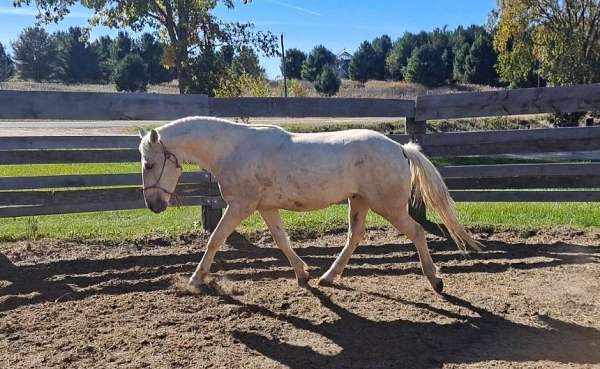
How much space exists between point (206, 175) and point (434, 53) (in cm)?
6590

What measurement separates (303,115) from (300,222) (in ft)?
5.42

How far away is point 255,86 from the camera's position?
1142 inches

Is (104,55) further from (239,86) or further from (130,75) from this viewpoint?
(239,86)

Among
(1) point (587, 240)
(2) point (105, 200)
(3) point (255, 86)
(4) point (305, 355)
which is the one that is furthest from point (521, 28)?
(4) point (305, 355)

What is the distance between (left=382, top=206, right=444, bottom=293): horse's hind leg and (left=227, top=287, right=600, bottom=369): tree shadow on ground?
1.68 ft

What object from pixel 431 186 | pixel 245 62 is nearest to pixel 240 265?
pixel 431 186

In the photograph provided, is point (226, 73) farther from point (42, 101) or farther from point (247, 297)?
point (247, 297)

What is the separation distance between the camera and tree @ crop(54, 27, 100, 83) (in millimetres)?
76438

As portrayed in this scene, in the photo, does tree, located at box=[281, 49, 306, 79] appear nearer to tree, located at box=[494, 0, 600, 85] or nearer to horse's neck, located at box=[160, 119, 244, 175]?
tree, located at box=[494, 0, 600, 85]

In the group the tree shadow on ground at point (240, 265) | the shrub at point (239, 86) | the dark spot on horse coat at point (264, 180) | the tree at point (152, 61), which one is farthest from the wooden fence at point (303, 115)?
the tree at point (152, 61)

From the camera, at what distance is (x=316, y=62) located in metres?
75.9

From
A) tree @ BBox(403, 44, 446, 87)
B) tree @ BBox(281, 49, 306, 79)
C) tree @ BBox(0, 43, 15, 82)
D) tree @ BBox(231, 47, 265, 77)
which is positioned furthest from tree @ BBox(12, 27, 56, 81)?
tree @ BBox(231, 47, 265, 77)

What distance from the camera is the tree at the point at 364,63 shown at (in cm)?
7825

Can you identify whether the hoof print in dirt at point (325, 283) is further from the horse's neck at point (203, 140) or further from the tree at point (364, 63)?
the tree at point (364, 63)
